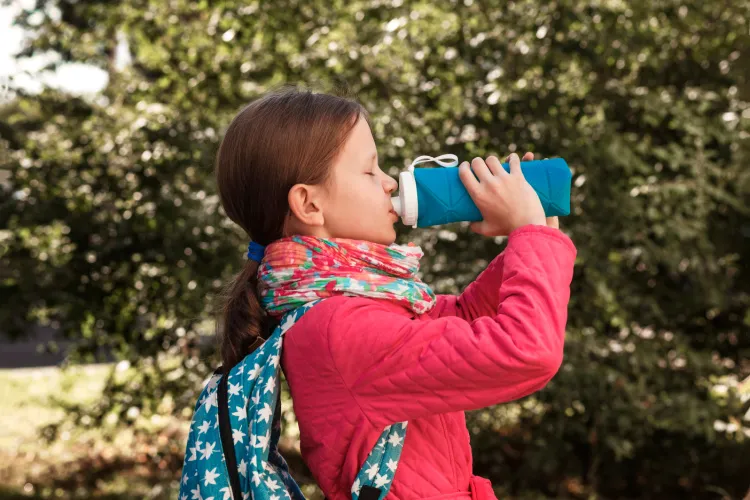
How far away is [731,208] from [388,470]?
3195 millimetres

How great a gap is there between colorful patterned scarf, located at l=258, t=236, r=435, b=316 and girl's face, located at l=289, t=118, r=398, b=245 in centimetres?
4

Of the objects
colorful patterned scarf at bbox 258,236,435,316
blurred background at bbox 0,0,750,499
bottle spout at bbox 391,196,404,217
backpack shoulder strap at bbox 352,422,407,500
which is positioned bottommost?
blurred background at bbox 0,0,750,499

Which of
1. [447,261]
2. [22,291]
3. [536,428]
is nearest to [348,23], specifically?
[447,261]

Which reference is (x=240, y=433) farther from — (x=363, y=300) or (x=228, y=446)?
(x=363, y=300)

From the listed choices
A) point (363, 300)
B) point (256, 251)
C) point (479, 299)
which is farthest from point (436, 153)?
point (363, 300)

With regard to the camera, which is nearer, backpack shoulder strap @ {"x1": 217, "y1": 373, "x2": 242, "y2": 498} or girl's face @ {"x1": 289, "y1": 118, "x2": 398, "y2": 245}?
backpack shoulder strap @ {"x1": 217, "y1": 373, "x2": 242, "y2": 498}

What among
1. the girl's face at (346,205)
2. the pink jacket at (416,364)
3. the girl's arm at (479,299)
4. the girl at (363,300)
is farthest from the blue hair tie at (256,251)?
the girl's arm at (479,299)

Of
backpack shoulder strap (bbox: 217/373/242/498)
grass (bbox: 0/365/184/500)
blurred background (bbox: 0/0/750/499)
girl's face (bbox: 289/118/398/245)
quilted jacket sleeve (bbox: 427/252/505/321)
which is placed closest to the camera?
backpack shoulder strap (bbox: 217/373/242/498)

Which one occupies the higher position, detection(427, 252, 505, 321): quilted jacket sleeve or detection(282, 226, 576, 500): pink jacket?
detection(282, 226, 576, 500): pink jacket

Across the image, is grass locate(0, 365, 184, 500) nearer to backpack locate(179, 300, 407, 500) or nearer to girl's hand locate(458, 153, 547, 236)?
backpack locate(179, 300, 407, 500)

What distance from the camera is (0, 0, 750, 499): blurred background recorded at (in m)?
3.83

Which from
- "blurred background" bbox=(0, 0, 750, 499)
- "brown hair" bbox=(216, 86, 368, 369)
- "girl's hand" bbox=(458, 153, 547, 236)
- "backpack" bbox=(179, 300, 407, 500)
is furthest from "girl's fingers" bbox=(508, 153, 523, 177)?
"blurred background" bbox=(0, 0, 750, 499)

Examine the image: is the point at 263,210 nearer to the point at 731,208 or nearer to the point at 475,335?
the point at 475,335

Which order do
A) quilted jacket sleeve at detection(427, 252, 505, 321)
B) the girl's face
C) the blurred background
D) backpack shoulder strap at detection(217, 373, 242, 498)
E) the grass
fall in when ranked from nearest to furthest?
backpack shoulder strap at detection(217, 373, 242, 498) < the girl's face < quilted jacket sleeve at detection(427, 252, 505, 321) < the blurred background < the grass
